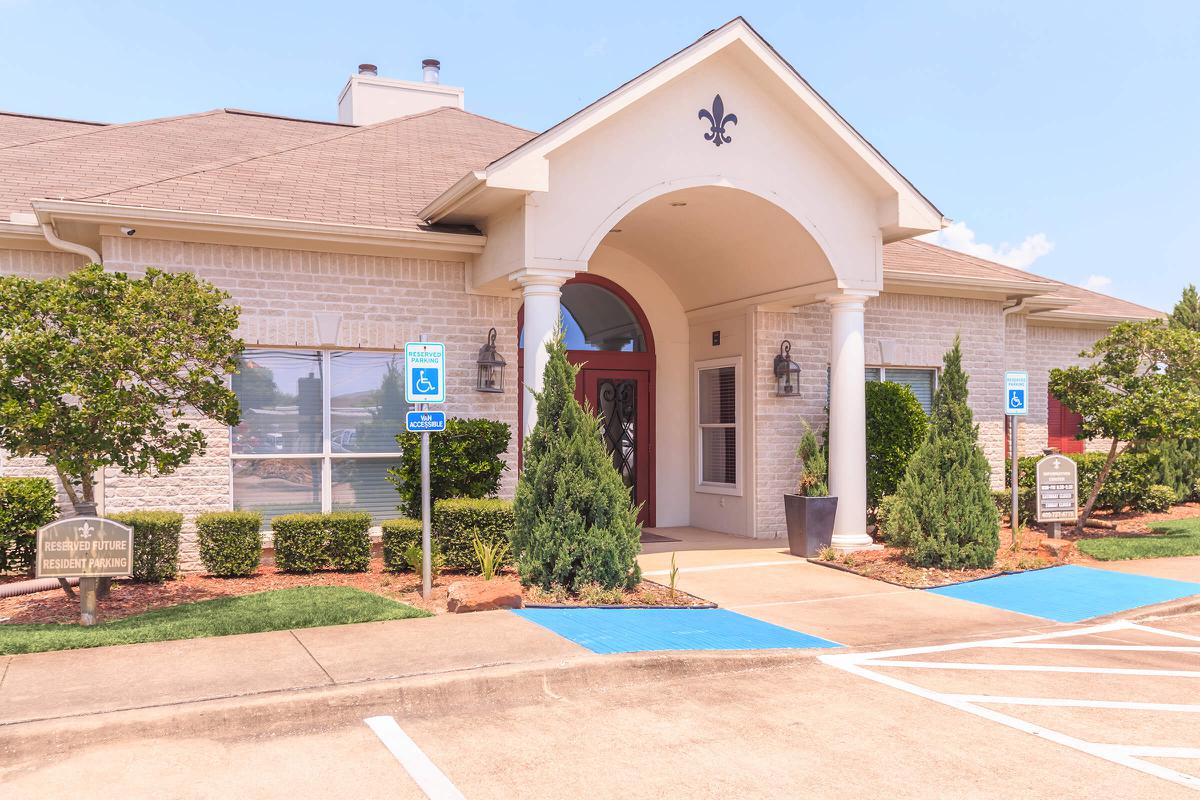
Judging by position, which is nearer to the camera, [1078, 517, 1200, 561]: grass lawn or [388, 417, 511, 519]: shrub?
[388, 417, 511, 519]: shrub

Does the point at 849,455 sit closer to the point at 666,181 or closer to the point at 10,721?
the point at 666,181

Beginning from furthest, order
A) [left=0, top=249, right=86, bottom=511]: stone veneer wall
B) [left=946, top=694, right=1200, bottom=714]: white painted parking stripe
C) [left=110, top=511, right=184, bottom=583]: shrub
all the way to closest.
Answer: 1. [left=0, top=249, right=86, bottom=511]: stone veneer wall
2. [left=110, top=511, right=184, bottom=583]: shrub
3. [left=946, top=694, right=1200, bottom=714]: white painted parking stripe

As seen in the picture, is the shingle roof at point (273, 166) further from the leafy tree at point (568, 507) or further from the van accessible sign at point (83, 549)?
the van accessible sign at point (83, 549)

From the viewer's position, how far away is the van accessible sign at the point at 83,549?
25.1 feet

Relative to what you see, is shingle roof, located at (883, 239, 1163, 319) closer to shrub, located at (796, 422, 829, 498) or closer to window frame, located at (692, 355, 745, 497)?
window frame, located at (692, 355, 745, 497)

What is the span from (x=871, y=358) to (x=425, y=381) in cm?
828

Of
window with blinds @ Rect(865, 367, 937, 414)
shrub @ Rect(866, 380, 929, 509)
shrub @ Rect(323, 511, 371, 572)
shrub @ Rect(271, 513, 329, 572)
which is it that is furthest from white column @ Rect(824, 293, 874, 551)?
shrub @ Rect(271, 513, 329, 572)

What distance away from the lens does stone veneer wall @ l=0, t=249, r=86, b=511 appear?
11.0 metres

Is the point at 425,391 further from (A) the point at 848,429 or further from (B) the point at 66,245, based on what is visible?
(A) the point at 848,429

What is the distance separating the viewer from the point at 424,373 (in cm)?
912

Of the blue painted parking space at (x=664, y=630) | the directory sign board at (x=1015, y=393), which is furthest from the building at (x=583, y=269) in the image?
the blue painted parking space at (x=664, y=630)

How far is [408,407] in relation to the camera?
12031 millimetres

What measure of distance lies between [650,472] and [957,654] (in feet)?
24.9

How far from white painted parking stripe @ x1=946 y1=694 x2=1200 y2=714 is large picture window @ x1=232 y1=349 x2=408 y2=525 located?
24.8 feet
